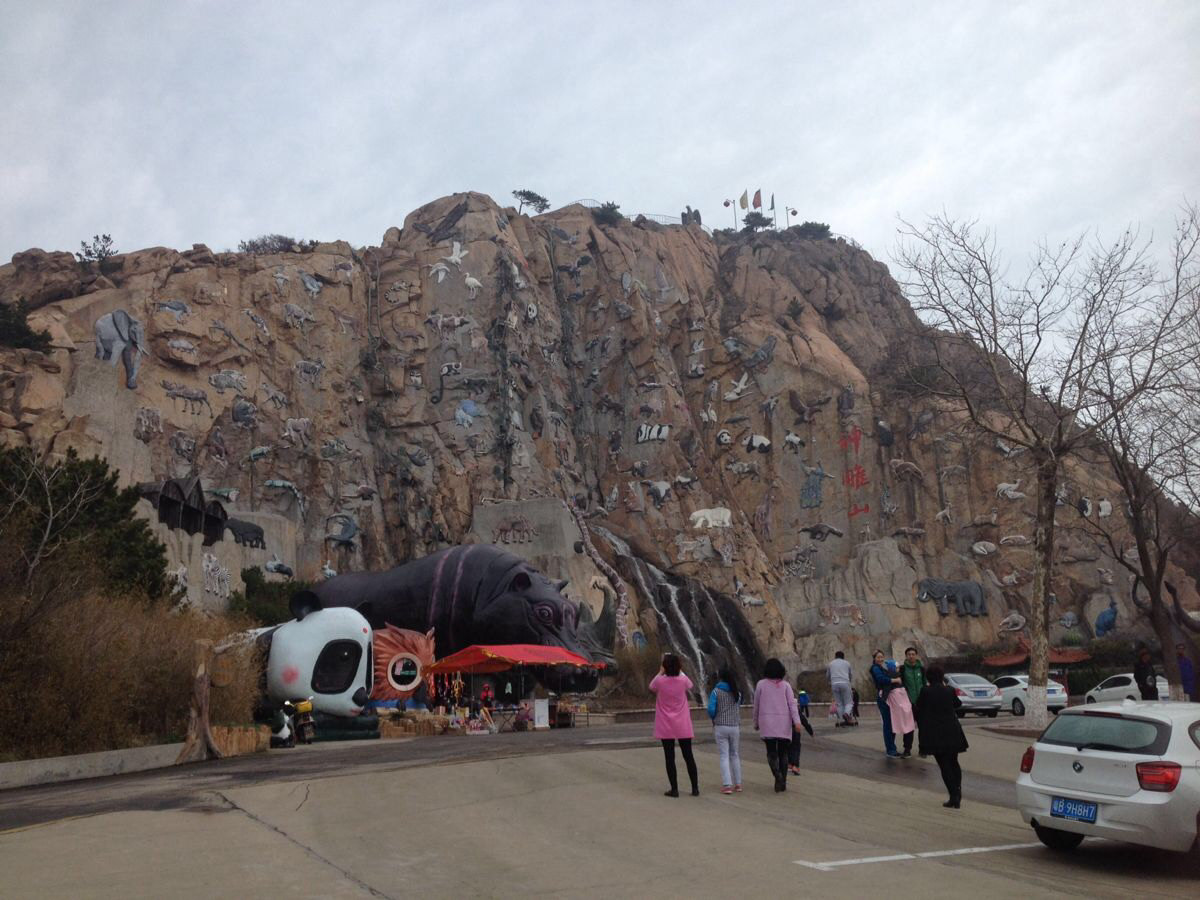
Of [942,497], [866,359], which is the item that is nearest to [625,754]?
[942,497]

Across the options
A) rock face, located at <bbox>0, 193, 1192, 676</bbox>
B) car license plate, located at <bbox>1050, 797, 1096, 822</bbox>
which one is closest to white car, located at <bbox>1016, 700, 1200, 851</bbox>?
car license plate, located at <bbox>1050, 797, 1096, 822</bbox>

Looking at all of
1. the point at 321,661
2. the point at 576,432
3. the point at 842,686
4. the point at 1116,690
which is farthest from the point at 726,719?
the point at 576,432

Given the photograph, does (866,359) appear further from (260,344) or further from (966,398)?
(966,398)

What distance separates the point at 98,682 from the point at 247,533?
30.5 metres

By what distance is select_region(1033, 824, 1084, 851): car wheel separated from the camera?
335 inches

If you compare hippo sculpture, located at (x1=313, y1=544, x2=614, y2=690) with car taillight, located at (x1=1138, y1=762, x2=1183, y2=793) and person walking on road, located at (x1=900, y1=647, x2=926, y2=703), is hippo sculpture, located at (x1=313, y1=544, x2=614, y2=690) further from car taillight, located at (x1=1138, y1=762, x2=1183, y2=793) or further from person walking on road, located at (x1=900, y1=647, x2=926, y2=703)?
car taillight, located at (x1=1138, y1=762, x2=1183, y2=793)

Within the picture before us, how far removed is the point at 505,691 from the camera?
28.1 meters

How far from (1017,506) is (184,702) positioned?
50705 mm

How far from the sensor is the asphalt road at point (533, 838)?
6898 mm

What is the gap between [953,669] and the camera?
51500 millimetres

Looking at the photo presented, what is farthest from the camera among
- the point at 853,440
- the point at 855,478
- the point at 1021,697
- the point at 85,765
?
the point at 853,440

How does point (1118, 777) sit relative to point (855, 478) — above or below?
below

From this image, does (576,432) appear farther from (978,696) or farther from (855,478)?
(978,696)

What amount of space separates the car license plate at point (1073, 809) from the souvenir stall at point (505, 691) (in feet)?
55.3
